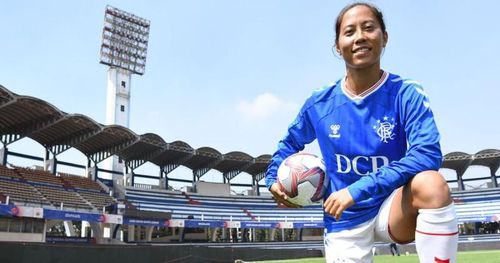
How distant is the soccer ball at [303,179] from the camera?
3312 mm

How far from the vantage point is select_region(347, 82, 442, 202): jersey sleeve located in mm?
2641

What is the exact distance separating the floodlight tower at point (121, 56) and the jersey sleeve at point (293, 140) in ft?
160

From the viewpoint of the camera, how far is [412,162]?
264 centimetres

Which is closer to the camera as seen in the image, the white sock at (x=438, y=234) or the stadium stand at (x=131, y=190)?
the white sock at (x=438, y=234)

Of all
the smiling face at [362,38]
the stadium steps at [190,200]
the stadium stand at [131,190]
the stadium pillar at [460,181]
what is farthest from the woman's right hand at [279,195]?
the stadium pillar at [460,181]

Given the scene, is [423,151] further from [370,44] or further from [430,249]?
[370,44]

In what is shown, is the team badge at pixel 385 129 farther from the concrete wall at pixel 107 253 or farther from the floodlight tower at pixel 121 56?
the floodlight tower at pixel 121 56

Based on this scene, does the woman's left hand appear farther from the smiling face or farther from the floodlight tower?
the floodlight tower

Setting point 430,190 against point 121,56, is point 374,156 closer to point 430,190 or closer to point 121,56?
point 430,190

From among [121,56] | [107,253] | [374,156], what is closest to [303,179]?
[374,156]

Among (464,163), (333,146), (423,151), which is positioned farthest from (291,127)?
(464,163)

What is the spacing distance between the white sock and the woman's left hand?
1.28 feet

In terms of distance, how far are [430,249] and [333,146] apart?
99 cm

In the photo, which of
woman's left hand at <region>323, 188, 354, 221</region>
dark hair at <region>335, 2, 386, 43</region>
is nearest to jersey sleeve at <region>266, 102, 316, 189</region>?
dark hair at <region>335, 2, 386, 43</region>
